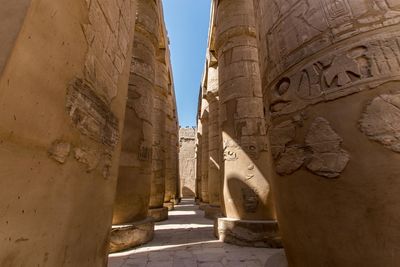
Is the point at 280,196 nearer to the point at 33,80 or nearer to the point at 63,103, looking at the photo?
the point at 63,103

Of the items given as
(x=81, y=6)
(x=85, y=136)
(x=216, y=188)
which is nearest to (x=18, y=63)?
(x=85, y=136)

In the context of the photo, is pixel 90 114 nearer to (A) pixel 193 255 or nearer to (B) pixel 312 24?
(B) pixel 312 24

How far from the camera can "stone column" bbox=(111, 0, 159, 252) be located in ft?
12.1

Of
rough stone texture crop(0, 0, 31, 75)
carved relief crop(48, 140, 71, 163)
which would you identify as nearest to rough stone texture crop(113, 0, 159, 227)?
carved relief crop(48, 140, 71, 163)

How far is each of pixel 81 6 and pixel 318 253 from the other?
2481 mm

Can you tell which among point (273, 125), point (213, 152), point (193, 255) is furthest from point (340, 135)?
point (213, 152)

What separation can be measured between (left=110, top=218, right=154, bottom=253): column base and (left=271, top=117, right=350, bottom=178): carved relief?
2.88 metres

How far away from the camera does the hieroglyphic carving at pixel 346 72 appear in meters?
1.34

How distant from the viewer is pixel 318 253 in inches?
57.0

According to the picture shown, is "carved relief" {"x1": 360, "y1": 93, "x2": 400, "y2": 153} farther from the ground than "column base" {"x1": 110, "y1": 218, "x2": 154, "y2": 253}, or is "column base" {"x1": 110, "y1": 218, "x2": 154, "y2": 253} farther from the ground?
"carved relief" {"x1": 360, "y1": 93, "x2": 400, "y2": 153}

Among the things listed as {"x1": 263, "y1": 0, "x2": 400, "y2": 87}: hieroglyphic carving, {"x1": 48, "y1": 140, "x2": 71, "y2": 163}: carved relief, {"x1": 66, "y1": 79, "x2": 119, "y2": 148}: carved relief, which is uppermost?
{"x1": 263, "y1": 0, "x2": 400, "y2": 87}: hieroglyphic carving

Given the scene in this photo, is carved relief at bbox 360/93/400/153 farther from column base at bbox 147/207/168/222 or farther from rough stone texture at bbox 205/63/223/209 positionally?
column base at bbox 147/207/168/222

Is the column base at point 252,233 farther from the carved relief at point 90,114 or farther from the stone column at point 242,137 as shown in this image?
the carved relief at point 90,114

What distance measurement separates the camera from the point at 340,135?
55.9 inches
